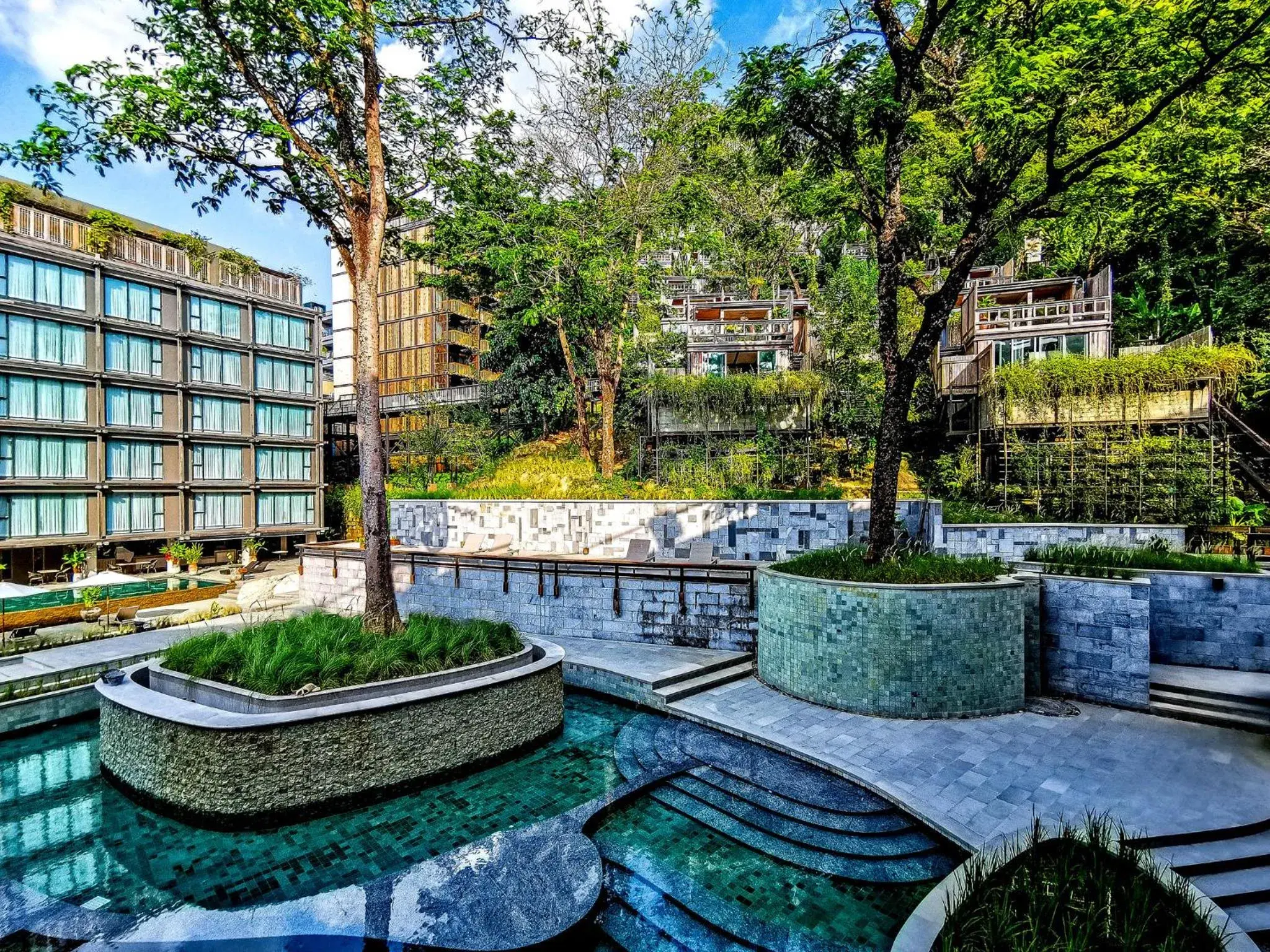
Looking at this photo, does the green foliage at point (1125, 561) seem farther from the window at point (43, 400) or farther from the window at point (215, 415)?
the window at point (43, 400)

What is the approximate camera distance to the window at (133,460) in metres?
22.5

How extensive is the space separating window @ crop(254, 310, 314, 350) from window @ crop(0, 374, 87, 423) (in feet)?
23.0

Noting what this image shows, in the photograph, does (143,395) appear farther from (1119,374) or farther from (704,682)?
(1119,374)

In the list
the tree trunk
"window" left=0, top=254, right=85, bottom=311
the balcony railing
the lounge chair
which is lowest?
the lounge chair

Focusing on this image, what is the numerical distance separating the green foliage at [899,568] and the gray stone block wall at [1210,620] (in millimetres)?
2515

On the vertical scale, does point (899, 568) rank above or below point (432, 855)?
above

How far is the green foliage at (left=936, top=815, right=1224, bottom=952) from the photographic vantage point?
3.24 metres

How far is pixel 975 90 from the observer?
28.0ft

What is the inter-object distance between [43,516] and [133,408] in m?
4.94

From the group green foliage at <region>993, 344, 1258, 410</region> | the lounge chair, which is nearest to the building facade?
the lounge chair

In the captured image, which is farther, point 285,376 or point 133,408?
point 285,376

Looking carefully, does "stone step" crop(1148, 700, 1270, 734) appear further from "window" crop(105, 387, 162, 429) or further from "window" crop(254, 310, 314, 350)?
"window" crop(254, 310, 314, 350)

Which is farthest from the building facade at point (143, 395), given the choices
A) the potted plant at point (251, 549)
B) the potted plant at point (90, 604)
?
the potted plant at point (90, 604)

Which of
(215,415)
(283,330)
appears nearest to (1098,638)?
(215,415)
